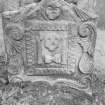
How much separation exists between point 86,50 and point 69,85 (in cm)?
63

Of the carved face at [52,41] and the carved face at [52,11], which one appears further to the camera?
the carved face at [52,41]

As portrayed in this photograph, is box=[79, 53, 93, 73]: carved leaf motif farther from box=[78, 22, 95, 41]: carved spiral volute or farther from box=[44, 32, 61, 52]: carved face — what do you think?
box=[44, 32, 61, 52]: carved face

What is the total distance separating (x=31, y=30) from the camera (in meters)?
2.70

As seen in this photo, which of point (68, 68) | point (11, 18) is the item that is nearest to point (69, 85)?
point (68, 68)

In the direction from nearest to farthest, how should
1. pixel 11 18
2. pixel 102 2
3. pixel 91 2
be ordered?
pixel 11 18
pixel 91 2
pixel 102 2

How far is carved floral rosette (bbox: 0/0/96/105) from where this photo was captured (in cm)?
263

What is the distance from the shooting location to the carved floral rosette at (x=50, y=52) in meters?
2.63

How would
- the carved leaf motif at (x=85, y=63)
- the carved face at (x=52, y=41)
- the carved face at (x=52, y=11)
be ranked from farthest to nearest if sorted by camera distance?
the carved leaf motif at (x=85, y=63)
the carved face at (x=52, y=41)
the carved face at (x=52, y=11)

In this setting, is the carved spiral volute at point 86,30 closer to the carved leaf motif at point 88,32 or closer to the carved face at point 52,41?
the carved leaf motif at point 88,32

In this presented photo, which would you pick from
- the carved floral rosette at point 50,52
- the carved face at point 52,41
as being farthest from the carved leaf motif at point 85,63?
the carved face at point 52,41

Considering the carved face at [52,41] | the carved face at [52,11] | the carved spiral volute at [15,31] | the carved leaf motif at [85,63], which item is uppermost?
the carved face at [52,11]

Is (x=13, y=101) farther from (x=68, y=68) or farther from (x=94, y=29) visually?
(x=94, y=29)

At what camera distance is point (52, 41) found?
2734 millimetres

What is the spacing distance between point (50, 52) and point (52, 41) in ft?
0.61
